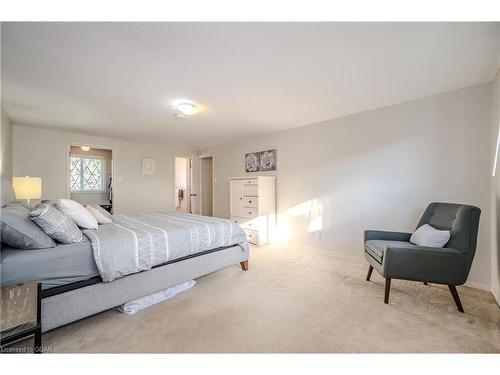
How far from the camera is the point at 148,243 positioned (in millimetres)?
1944

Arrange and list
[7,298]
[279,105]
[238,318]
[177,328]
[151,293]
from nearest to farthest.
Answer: [7,298] < [177,328] < [238,318] < [151,293] < [279,105]

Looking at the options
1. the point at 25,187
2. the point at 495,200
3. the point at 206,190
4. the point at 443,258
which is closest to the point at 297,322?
the point at 443,258

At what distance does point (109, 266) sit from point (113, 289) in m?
0.22

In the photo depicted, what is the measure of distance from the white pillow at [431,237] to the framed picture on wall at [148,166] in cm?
556

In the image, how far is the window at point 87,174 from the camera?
17.9 feet

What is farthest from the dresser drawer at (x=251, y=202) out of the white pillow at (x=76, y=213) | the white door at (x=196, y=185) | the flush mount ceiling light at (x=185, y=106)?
the white door at (x=196, y=185)

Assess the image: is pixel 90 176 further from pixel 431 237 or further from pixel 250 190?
pixel 431 237

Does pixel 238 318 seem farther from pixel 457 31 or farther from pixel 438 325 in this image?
pixel 457 31

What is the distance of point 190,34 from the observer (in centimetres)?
152

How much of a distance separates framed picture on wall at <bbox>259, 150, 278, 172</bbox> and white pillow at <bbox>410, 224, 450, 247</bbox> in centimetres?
266

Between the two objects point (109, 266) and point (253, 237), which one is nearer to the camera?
point (109, 266)

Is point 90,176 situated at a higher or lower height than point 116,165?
lower
